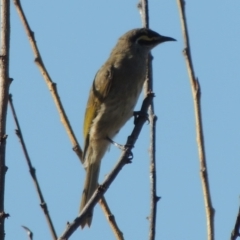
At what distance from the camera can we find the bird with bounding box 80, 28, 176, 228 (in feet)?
19.6

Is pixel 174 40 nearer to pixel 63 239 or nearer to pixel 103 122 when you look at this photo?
pixel 103 122

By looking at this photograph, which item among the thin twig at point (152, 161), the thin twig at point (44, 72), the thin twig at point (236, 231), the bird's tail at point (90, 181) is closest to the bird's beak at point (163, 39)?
the bird's tail at point (90, 181)

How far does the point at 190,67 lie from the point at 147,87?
0.80 m

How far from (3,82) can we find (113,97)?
3.25 m

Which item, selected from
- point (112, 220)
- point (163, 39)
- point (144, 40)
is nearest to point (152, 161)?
point (112, 220)

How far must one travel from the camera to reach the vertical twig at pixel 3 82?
8.82 ft

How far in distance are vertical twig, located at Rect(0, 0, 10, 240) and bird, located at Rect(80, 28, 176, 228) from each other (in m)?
2.90

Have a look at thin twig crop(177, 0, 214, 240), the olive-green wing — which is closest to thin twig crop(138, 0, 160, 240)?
thin twig crop(177, 0, 214, 240)

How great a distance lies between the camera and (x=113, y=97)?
19.9 feet

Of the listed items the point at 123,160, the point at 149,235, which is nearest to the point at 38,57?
the point at 123,160

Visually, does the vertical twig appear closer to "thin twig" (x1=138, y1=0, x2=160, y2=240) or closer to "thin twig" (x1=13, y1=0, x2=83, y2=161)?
"thin twig" (x1=13, y1=0, x2=83, y2=161)

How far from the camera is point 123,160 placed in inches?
127

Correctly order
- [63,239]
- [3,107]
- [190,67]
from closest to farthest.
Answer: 1. [63,239]
2. [3,107]
3. [190,67]

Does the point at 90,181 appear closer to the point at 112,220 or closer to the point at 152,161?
the point at 112,220
